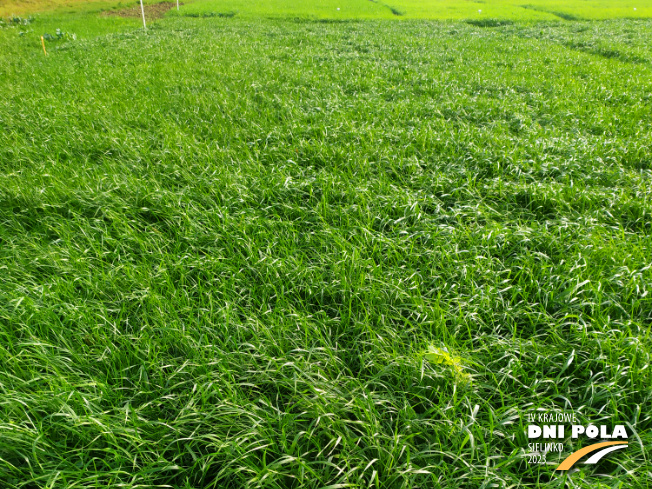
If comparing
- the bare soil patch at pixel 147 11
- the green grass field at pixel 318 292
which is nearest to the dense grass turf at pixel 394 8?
the bare soil patch at pixel 147 11

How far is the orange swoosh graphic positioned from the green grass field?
6 cm

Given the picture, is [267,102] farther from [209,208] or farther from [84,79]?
[84,79]

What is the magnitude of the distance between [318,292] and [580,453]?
1.62m

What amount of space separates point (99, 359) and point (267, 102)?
5682mm

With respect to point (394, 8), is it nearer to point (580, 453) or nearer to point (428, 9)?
point (428, 9)

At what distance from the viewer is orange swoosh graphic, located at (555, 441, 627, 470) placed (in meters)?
1.66

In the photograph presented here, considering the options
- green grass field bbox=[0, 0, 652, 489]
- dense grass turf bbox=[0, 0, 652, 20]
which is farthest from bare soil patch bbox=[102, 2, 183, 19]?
green grass field bbox=[0, 0, 652, 489]

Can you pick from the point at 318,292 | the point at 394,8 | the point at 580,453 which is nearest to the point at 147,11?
the point at 394,8

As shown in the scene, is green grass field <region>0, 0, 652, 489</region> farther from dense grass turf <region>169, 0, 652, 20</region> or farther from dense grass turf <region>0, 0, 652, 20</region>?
dense grass turf <region>0, 0, 652, 20</region>

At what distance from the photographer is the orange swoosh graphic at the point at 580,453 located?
5.44ft

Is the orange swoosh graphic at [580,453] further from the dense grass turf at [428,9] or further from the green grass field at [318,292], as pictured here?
the dense grass turf at [428,9]

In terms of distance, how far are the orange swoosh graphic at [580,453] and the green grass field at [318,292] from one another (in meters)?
0.06

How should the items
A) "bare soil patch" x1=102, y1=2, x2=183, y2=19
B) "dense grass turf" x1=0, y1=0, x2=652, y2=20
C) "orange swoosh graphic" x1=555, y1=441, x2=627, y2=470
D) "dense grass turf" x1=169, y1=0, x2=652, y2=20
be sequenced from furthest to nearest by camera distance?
"bare soil patch" x1=102, y1=2, x2=183, y2=19 → "dense grass turf" x1=169, y1=0, x2=652, y2=20 → "dense grass turf" x1=0, y1=0, x2=652, y2=20 → "orange swoosh graphic" x1=555, y1=441, x2=627, y2=470

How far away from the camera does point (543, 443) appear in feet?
5.65
